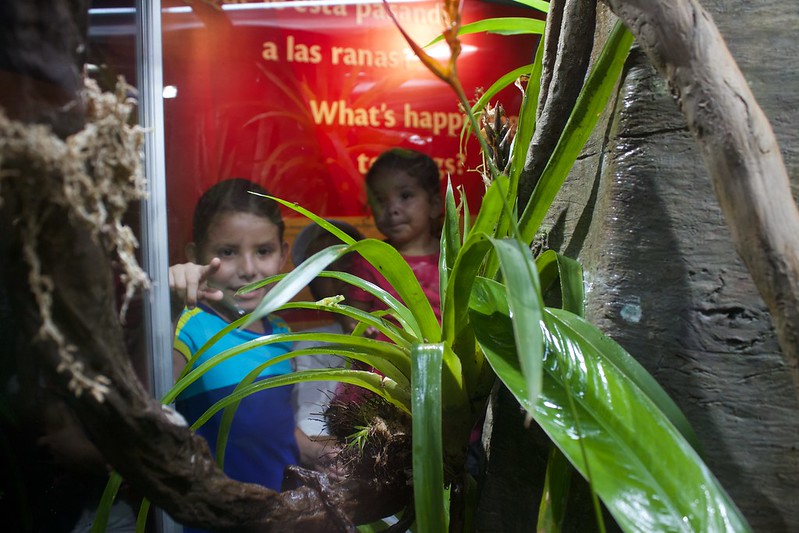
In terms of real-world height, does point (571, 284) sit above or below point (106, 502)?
above

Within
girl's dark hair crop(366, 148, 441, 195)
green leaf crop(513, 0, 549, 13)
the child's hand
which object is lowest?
the child's hand

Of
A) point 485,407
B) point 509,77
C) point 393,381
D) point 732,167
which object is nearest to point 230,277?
point 393,381

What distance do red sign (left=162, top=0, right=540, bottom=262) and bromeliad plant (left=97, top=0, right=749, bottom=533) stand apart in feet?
0.80

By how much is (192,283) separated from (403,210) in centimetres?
45

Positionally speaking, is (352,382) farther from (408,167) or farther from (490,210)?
(408,167)

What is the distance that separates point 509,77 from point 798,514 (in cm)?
76

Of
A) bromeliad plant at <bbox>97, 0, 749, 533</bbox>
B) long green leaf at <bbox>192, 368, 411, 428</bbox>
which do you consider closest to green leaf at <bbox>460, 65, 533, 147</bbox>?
bromeliad plant at <bbox>97, 0, 749, 533</bbox>

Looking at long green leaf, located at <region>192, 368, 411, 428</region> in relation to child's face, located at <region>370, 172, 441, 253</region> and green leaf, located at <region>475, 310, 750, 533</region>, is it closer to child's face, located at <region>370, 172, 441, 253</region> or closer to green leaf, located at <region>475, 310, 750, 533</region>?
green leaf, located at <region>475, 310, 750, 533</region>

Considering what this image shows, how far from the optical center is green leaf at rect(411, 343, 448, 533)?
24.1 inches

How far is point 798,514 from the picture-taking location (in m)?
0.72

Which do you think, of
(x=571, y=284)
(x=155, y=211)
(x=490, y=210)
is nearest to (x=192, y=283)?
(x=155, y=211)

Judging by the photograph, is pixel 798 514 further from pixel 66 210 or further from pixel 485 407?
pixel 66 210

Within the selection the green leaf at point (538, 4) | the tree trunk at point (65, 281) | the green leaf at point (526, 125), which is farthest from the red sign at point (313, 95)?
the tree trunk at point (65, 281)

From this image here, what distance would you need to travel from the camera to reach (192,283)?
0.98 metres
